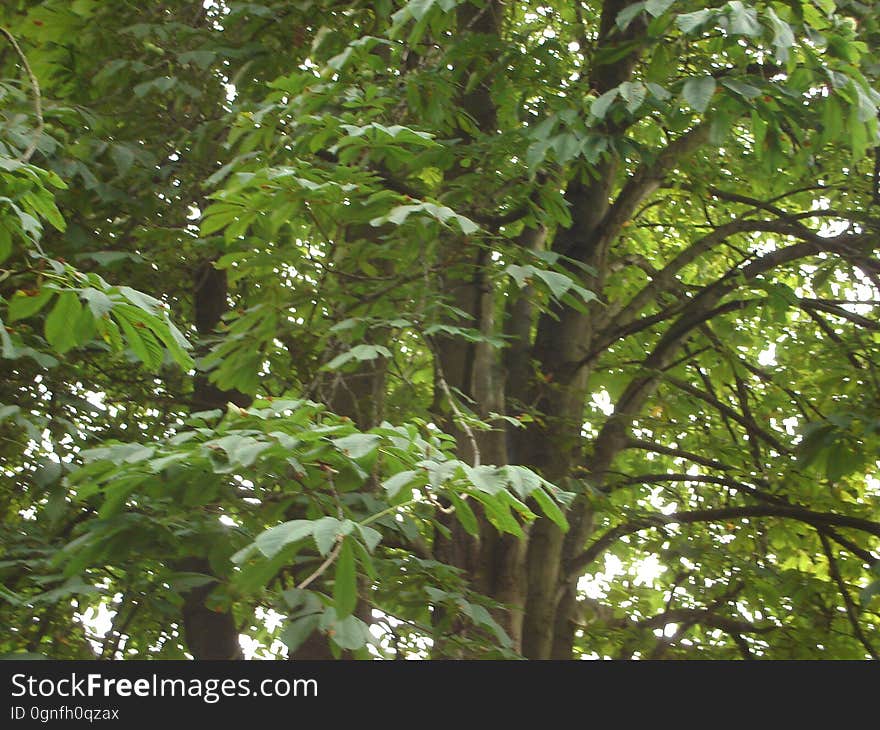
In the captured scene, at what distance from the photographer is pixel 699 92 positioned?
3.30 m

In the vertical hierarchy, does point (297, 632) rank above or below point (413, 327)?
below

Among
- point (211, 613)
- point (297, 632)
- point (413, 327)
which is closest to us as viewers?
point (297, 632)

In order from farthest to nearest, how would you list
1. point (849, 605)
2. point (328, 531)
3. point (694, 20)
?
1. point (849, 605)
2. point (694, 20)
3. point (328, 531)

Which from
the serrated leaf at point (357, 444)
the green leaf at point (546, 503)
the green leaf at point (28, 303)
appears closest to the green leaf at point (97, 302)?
the green leaf at point (28, 303)

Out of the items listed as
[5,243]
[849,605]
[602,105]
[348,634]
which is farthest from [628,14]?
[849,605]

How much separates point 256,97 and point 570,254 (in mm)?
1650

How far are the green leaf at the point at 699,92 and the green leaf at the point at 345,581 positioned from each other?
1882 millimetres

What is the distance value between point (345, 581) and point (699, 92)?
2003 mm

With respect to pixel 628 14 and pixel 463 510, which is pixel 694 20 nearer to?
pixel 628 14

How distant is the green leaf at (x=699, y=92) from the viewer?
10.7 ft

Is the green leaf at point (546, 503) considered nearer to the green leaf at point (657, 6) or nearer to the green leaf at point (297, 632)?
the green leaf at point (297, 632)

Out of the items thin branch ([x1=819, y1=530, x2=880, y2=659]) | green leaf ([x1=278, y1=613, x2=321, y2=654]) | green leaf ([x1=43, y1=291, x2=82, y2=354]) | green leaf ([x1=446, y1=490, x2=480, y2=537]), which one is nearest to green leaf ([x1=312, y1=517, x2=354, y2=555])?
green leaf ([x1=446, y1=490, x2=480, y2=537])

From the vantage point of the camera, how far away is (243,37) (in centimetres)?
435

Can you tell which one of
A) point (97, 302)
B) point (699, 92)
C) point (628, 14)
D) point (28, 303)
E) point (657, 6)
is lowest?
point (97, 302)
